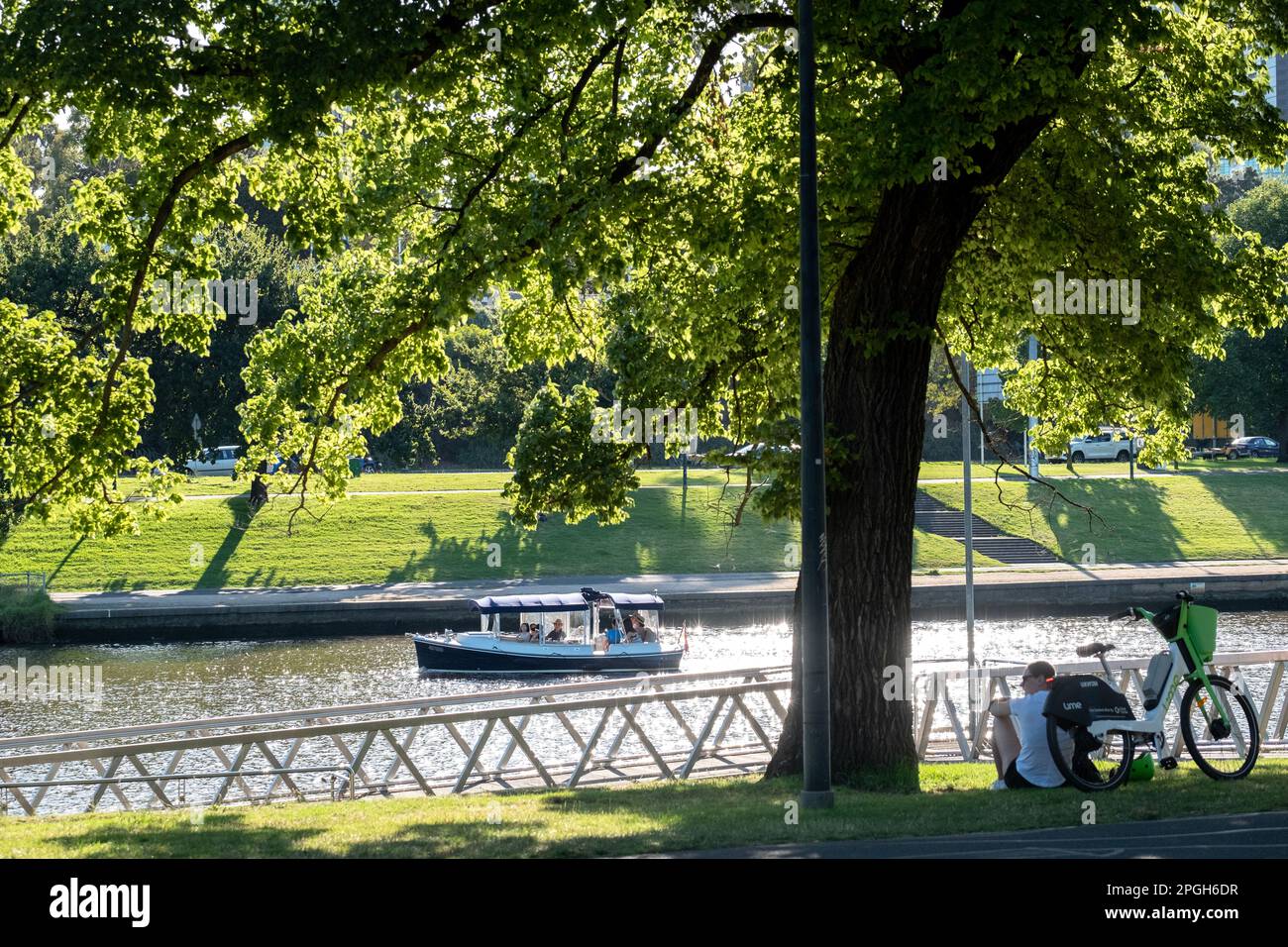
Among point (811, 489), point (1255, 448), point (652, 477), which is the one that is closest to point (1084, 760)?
point (811, 489)

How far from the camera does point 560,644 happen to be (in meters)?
38.1

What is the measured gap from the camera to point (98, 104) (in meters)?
14.7

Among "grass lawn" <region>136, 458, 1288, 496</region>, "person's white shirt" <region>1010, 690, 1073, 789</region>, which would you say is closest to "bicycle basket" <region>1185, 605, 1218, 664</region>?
"person's white shirt" <region>1010, 690, 1073, 789</region>

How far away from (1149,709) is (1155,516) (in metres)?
46.5

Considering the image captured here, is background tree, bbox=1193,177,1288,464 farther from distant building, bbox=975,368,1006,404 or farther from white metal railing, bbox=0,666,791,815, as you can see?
white metal railing, bbox=0,666,791,815

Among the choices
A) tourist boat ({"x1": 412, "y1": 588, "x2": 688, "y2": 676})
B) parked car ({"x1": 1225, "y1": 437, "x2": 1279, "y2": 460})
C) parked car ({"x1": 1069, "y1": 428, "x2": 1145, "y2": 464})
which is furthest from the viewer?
parked car ({"x1": 1225, "y1": 437, "x2": 1279, "y2": 460})

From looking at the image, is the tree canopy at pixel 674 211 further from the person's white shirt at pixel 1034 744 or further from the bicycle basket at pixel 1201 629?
the bicycle basket at pixel 1201 629

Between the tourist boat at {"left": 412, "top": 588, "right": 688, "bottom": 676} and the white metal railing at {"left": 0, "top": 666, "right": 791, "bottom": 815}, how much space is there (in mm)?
10712

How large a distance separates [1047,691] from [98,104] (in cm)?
1053

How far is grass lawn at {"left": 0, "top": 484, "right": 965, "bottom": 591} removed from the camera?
47.8 m

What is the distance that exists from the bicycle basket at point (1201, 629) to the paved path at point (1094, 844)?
1977 mm

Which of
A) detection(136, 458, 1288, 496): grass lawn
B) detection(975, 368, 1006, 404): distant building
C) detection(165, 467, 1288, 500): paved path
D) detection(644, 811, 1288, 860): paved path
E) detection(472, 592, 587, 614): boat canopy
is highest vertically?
detection(975, 368, 1006, 404): distant building

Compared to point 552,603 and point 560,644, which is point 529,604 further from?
point 560,644
